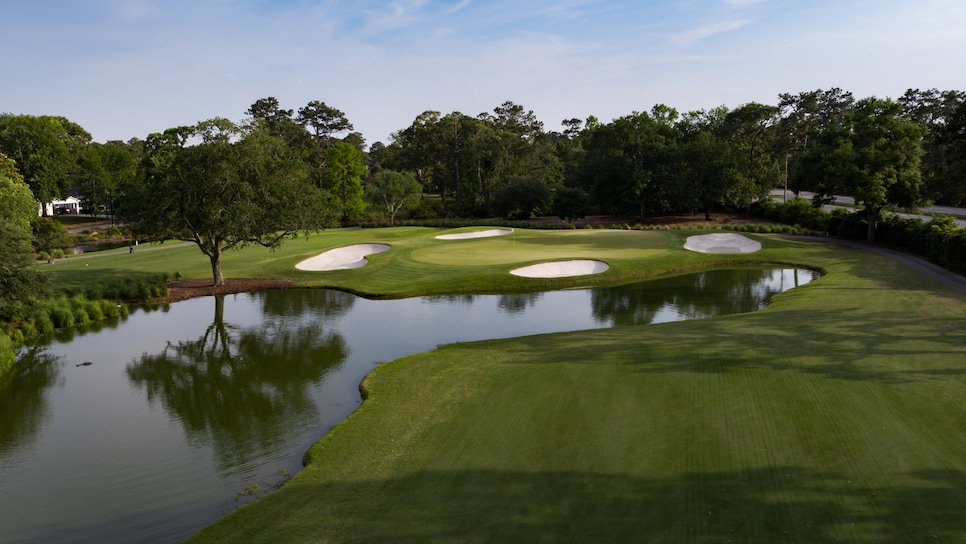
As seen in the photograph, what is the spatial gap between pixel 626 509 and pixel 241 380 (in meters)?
13.7

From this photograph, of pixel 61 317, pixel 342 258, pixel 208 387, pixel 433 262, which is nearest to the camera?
pixel 208 387

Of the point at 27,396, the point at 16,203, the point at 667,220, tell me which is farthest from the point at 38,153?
the point at 667,220

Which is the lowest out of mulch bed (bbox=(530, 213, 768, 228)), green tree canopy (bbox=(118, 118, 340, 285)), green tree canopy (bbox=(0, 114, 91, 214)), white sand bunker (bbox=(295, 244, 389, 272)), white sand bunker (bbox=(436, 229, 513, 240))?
white sand bunker (bbox=(295, 244, 389, 272))

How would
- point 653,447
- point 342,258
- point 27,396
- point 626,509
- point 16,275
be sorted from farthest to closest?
point 342,258 → point 16,275 → point 27,396 → point 653,447 → point 626,509

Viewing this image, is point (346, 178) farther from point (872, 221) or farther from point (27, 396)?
point (27, 396)

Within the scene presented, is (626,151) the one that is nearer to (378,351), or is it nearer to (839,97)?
(378,351)

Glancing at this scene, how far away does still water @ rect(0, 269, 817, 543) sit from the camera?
446 inches

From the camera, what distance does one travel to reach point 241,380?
18.3m

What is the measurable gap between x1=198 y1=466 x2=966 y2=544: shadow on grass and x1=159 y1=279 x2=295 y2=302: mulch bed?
82.7 ft

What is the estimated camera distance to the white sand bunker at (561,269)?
112 feet

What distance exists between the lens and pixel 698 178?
199 feet

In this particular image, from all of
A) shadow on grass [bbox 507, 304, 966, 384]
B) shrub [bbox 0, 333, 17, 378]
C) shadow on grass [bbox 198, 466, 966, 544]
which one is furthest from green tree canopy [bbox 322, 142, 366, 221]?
shadow on grass [bbox 198, 466, 966, 544]

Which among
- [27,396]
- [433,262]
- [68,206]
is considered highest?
[68,206]

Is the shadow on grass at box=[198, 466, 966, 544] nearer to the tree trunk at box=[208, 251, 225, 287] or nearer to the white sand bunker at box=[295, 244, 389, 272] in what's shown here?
the tree trunk at box=[208, 251, 225, 287]
